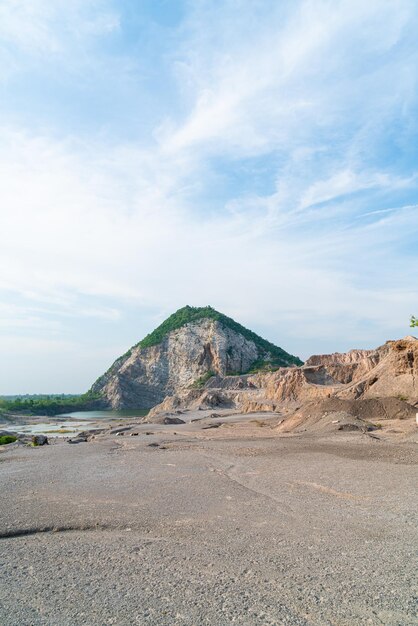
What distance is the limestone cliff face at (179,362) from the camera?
104000 millimetres

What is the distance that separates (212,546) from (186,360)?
102 m

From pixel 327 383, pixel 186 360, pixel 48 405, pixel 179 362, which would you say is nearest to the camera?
pixel 327 383

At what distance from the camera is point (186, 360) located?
10781 centimetres

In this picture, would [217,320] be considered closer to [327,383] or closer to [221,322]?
[221,322]

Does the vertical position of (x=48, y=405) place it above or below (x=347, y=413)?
above

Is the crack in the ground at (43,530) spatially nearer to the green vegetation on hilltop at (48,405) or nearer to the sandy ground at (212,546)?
the sandy ground at (212,546)

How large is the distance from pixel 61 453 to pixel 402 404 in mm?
17673

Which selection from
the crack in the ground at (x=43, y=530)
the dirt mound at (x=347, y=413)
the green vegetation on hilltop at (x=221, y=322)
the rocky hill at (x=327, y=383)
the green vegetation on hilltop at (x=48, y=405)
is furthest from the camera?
the green vegetation on hilltop at (x=221, y=322)

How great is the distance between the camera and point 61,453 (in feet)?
60.5

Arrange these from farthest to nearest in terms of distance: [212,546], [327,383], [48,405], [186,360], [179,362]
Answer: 1. [179,362]
2. [186,360]
3. [48,405]
4. [327,383]
5. [212,546]

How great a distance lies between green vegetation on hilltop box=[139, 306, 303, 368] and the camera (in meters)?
111

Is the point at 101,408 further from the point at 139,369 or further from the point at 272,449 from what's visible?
the point at 272,449

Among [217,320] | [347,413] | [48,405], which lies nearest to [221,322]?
[217,320]

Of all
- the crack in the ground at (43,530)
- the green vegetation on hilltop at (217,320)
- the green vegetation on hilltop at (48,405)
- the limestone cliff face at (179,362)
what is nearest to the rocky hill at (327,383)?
the limestone cliff face at (179,362)
